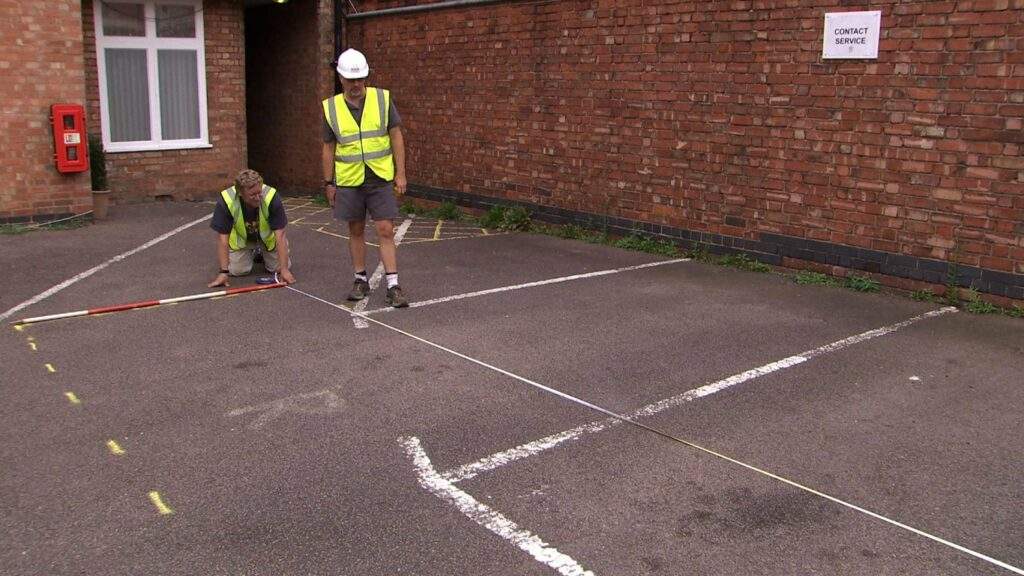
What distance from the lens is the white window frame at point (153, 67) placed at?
527 inches

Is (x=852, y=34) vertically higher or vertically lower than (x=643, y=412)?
higher

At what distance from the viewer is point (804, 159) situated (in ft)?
28.9

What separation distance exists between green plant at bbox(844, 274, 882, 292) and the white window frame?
10.0 metres

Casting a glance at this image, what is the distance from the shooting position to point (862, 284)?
8.38 meters

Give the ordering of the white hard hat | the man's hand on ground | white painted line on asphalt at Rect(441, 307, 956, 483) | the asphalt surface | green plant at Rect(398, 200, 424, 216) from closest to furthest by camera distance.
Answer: the asphalt surface, white painted line on asphalt at Rect(441, 307, 956, 483), the white hard hat, the man's hand on ground, green plant at Rect(398, 200, 424, 216)

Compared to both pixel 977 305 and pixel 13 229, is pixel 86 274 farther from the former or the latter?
pixel 977 305

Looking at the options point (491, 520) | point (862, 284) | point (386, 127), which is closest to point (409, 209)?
point (386, 127)

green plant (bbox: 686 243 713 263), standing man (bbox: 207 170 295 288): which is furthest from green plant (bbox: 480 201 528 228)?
standing man (bbox: 207 170 295 288)

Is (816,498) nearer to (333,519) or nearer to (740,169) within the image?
(333,519)

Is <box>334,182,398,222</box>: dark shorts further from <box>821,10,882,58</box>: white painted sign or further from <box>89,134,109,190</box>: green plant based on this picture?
<box>89,134,109,190</box>: green plant

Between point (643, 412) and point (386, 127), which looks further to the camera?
point (386, 127)

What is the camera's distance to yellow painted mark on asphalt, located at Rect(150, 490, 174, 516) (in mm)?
4004

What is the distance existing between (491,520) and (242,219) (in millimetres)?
5060

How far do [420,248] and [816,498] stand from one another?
6932 mm
